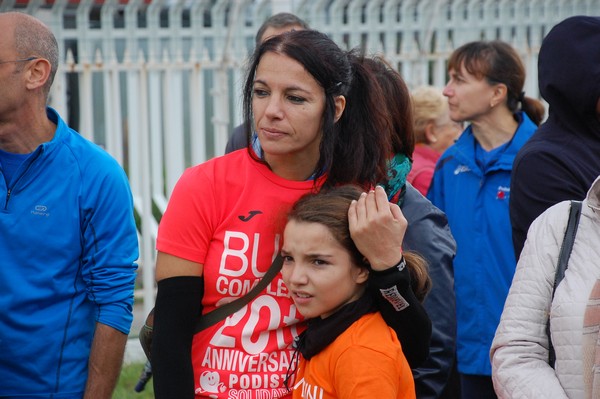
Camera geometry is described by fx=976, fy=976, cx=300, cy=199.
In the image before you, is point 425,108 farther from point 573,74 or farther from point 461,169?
point 573,74

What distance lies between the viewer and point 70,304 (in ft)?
11.0

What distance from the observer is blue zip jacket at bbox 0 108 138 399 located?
3.27 meters

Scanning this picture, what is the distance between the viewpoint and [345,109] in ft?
9.82

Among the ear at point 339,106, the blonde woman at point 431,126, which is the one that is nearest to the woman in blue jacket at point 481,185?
A: the blonde woman at point 431,126

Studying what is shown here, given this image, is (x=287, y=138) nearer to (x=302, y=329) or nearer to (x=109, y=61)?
(x=302, y=329)

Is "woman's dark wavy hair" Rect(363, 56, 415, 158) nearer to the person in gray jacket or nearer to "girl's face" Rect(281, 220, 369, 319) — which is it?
the person in gray jacket

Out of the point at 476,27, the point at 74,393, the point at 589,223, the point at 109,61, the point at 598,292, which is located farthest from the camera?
the point at 476,27

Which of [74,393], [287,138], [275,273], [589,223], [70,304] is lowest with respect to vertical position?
[74,393]

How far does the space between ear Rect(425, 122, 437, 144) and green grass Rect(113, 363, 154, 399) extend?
230cm

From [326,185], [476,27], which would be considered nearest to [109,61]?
[476,27]

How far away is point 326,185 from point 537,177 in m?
0.87

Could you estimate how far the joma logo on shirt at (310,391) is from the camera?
8.91 feet

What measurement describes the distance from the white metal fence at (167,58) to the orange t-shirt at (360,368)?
420cm

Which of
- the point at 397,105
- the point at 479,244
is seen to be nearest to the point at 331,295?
the point at 397,105
